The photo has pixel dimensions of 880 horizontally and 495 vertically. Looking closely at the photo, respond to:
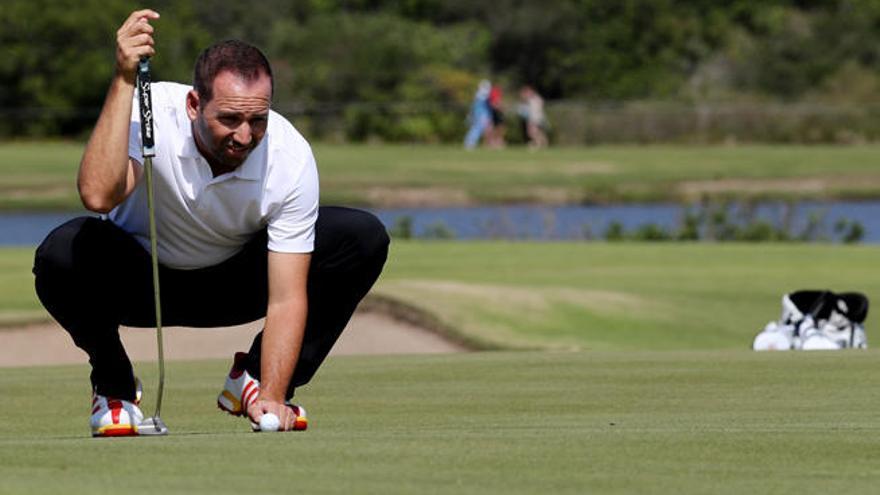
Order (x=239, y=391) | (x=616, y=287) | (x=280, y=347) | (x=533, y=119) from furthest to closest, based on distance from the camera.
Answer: (x=533, y=119) < (x=616, y=287) < (x=239, y=391) < (x=280, y=347)

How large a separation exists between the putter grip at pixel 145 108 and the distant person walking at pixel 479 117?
42981mm

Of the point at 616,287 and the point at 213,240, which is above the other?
the point at 213,240

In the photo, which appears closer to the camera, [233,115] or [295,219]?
[233,115]

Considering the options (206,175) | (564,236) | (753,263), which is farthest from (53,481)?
(564,236)

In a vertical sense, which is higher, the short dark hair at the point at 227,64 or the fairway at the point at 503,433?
the short dark hair at the point at 227,64

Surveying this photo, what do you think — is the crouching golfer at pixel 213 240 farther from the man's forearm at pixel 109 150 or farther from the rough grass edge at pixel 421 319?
the rough grass edge at pixel 421 319

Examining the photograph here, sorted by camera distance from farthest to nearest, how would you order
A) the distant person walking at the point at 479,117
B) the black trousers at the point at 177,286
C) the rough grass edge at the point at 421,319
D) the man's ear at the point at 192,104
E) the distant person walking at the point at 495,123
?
the distant person walking at the point at 495,123 < the distant person walking at the point at 479,117 < the rough grass edge at the point at 421,319 < the black trousers at the point at 177,286 < the man's ear at the point at 192,104

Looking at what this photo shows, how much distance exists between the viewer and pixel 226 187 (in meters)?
6.54

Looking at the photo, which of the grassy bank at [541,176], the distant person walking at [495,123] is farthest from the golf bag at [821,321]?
the distant person walking at [495,123]

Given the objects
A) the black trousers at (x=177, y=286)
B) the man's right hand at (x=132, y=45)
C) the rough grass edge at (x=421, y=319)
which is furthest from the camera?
the rough grass edge at (x=421, y=319)

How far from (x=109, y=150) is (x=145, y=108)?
0.19 metres

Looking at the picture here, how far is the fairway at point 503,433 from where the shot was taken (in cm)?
489

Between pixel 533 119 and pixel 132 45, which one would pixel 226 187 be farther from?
pixel 533 119

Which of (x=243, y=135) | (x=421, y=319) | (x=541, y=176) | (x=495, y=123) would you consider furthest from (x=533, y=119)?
(x=243, y=135)
